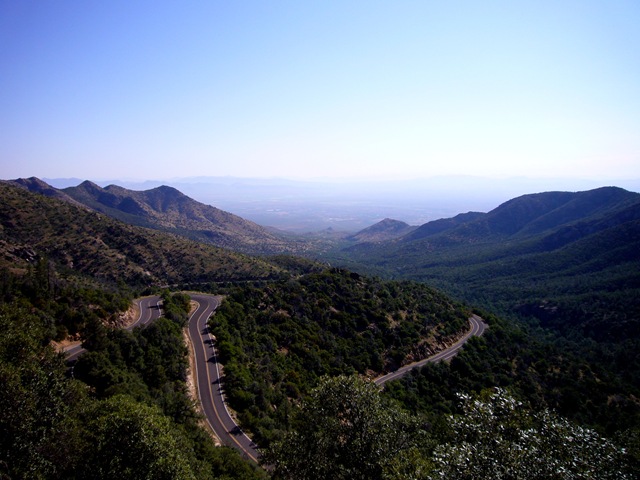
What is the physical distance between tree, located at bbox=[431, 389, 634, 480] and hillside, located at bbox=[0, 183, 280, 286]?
61.1 meters

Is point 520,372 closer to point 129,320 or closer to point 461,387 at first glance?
point 461,387

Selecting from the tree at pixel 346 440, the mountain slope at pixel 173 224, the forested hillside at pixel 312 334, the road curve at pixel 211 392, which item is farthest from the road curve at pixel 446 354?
the mountain slope at pixel 173 224

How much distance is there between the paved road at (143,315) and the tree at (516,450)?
23592 millimetres

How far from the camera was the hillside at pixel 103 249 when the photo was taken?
6375 centimetres

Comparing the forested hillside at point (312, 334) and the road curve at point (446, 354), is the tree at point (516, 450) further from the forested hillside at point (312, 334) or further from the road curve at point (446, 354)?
the road curve at point (446, 354)

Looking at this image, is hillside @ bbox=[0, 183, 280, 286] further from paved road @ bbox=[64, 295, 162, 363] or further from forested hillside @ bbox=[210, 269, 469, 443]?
forested hillside @ bbox=[210, 269, 469, 443]

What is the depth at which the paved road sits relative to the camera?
2333cm

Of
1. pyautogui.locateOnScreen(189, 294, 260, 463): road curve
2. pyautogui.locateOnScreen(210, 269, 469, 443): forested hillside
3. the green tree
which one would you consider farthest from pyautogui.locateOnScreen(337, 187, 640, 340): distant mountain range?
the green tree

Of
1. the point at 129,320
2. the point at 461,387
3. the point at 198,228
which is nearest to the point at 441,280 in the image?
the point at 461,387

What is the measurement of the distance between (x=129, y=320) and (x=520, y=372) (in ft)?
158

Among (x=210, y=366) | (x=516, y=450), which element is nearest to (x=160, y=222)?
(x=210, y=366)

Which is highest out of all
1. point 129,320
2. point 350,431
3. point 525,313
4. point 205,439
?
point 350,431

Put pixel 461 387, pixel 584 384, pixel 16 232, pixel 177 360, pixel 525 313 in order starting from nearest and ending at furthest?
pixel 177 360 < pixel 461 387 < pixel 584 384 < pixel 16 232 < pixel 525 313

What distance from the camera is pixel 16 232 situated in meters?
65.4
